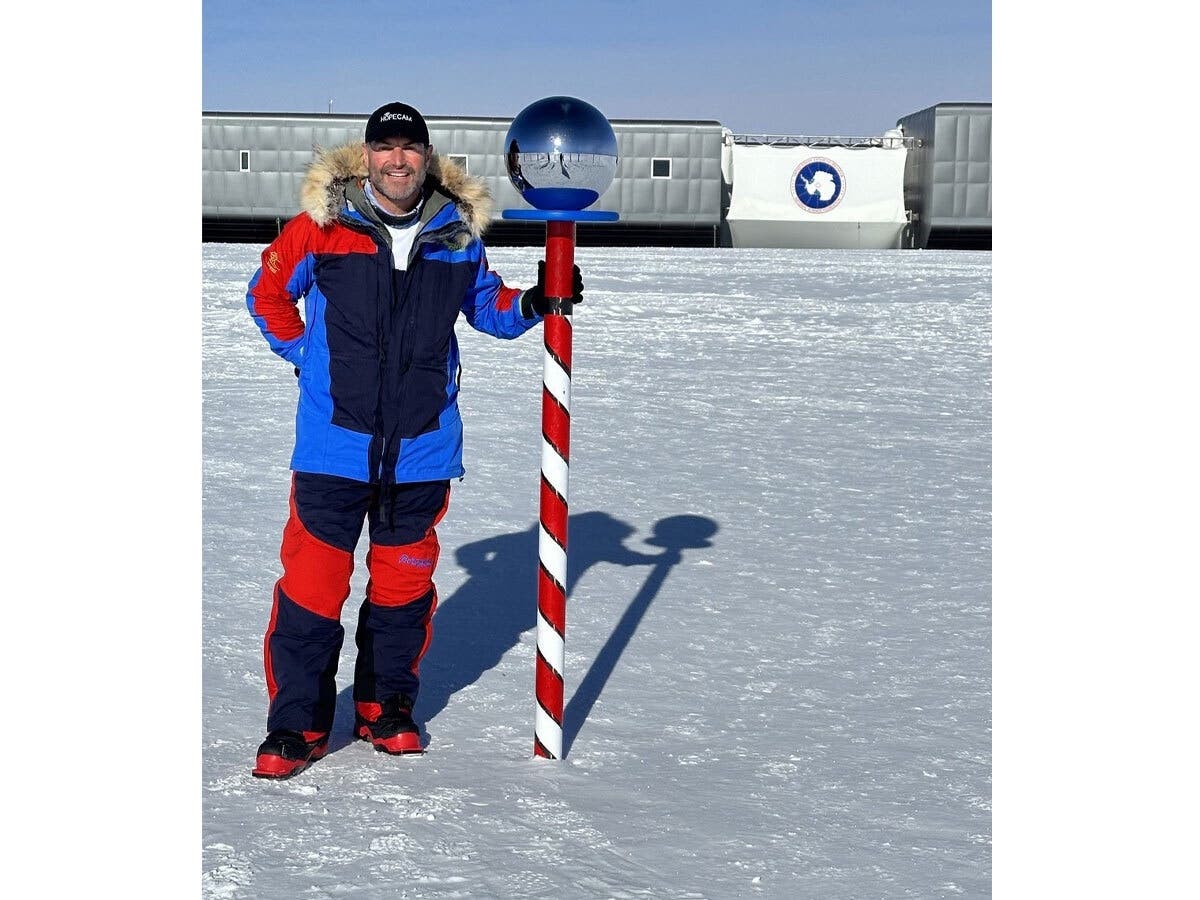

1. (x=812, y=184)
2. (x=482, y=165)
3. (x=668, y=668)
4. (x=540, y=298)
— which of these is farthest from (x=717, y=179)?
(x=540, y=298)

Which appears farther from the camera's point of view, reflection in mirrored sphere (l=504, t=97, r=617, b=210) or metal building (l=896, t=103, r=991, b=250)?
metal building (l=896, t=103, r=991, b=250)

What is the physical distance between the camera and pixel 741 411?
10047 millimetres

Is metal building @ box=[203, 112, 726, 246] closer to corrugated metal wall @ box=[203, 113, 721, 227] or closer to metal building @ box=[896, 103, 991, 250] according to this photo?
corrugated metal wall @ box=[203, 113, 721, 227]

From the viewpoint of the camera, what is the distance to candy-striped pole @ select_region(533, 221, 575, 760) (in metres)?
3.62

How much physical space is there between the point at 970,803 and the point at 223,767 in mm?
1913

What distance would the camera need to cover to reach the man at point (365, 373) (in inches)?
140

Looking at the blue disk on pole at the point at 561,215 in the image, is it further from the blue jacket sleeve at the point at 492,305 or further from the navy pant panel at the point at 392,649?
the navy pant panel at the point at 392,649

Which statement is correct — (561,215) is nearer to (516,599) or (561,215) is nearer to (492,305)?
(492,305)

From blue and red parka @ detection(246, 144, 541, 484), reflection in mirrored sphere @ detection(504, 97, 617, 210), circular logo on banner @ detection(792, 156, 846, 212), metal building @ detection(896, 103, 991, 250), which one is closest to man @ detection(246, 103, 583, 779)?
blue and red parka @ detection(246, 144, 541, 484)

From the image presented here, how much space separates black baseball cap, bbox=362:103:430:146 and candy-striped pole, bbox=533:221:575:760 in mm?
416

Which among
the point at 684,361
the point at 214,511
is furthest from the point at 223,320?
the point at 214,511

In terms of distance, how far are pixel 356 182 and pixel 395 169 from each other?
0.42 ft

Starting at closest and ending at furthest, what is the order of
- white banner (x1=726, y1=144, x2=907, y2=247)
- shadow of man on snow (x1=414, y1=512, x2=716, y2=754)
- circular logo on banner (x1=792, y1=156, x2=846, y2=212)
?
shadow of man on snow (x1=414, y1=512, x2=716, y2=754), white banner (x1=726, y1=144, x2=907, y2=247), circular logo on banner (x1=792, y1=156, x2=846, y2=212)

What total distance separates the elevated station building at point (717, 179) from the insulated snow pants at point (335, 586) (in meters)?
31.5
